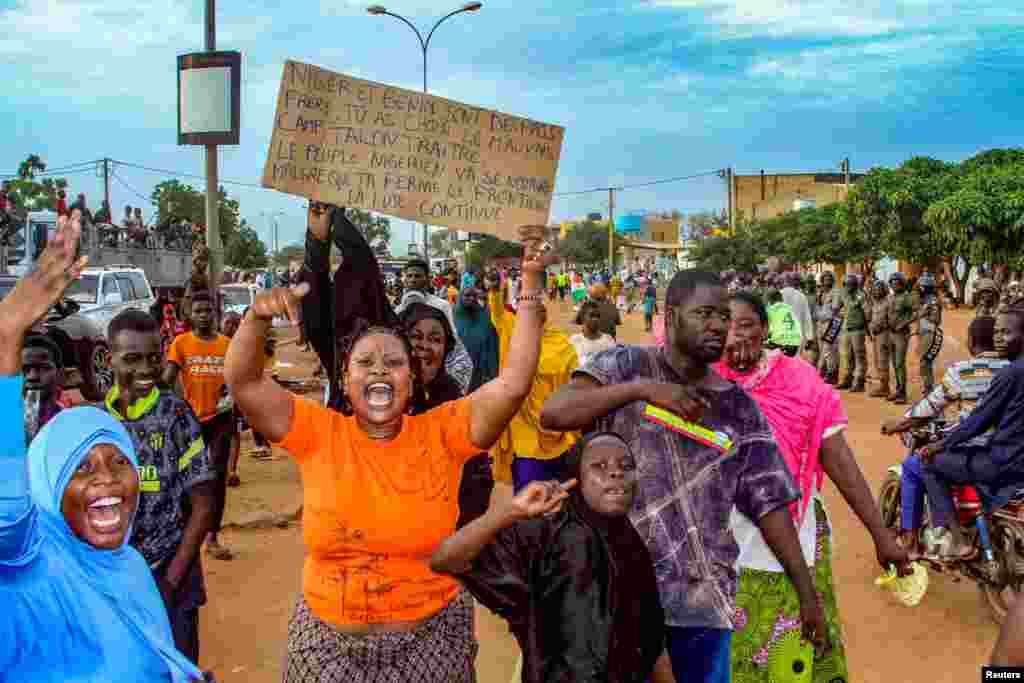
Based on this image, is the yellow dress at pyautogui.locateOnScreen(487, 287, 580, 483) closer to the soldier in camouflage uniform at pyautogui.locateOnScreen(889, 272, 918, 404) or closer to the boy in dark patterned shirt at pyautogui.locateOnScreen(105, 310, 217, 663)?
the boy in dark patterned shirt at pyautogui.locateOnScreen(105, 310, 217, 663)

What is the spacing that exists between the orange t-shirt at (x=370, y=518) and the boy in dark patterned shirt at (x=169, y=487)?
2.50 ft

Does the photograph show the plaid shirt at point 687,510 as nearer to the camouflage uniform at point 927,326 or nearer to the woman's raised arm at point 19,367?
the woman's raised arm at point 19,367

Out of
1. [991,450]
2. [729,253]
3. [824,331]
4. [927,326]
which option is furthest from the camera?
[729,253]

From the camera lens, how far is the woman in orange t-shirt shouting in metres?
2.80

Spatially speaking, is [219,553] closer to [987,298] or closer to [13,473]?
[13,473]

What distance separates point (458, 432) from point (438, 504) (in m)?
0.22

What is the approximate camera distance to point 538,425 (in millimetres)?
5789

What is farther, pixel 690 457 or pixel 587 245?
pixel 587 245

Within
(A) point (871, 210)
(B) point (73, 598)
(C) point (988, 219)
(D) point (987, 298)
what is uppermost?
(A) point (871, 210)

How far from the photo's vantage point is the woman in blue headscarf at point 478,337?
6.71m

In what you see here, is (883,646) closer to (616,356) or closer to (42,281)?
(616,356)

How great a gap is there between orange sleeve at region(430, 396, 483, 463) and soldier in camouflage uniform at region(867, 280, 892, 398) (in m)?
12.5

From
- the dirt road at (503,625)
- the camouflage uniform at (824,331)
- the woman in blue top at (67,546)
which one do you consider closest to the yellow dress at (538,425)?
the dirt road at (503,625)

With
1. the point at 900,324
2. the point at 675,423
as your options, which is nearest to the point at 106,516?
the point at 675,423
